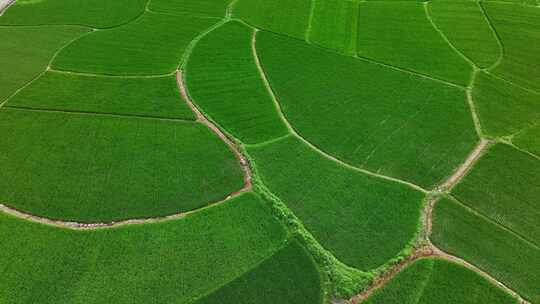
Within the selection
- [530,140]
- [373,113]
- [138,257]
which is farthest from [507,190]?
[138,257]

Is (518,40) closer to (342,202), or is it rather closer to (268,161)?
(342,202)

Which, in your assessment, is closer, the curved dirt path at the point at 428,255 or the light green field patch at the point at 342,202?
the curved dirt path at the point at 428,255

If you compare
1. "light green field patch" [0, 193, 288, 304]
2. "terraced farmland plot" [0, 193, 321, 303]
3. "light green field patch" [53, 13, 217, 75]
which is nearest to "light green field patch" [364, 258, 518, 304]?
"terraced farmland plot" [0, 193, 321, 303]

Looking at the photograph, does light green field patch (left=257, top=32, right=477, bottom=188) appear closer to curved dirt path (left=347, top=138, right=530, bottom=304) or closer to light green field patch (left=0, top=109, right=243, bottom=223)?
curved dirt path (left=347, top=138, right=530, bottom=304)

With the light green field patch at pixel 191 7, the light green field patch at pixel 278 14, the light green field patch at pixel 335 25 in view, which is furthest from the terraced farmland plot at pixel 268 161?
the light green field patch at pixel 191 7

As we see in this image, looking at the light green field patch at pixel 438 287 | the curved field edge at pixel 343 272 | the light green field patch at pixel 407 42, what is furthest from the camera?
the light green field patch at pixel 407 42

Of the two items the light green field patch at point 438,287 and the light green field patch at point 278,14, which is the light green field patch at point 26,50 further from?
the light green field patch at point 438,287

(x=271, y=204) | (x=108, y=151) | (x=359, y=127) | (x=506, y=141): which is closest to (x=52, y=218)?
(x=108, y=151)
